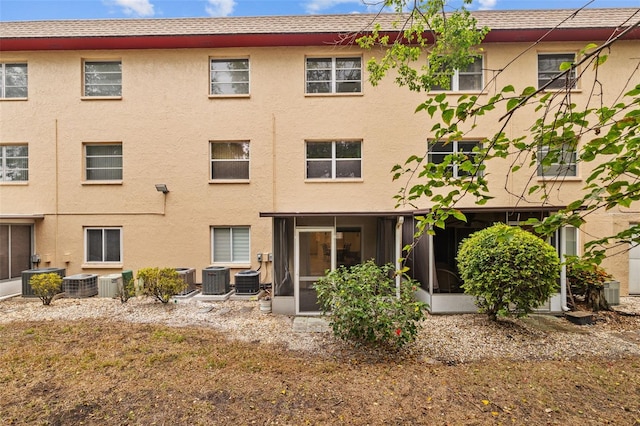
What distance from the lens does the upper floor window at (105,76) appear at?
35.3 feet

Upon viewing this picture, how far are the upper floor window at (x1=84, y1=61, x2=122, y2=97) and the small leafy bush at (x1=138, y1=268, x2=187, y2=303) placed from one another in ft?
21.8

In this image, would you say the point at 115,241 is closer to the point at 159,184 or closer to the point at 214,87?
the point at 159,184

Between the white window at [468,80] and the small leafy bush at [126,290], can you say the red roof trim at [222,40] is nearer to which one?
the white window at [468,80]

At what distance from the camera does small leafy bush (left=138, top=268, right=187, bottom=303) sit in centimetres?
845

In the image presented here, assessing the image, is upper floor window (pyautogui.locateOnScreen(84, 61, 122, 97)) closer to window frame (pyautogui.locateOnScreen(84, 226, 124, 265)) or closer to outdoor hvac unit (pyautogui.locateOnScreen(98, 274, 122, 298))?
window frame (pyautogui.locateOnScreen(84, 226, 124, 265))

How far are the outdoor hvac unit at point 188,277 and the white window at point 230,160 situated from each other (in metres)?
3.23

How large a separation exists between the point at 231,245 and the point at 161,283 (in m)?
2.62

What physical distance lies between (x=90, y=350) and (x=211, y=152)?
6.95 metres

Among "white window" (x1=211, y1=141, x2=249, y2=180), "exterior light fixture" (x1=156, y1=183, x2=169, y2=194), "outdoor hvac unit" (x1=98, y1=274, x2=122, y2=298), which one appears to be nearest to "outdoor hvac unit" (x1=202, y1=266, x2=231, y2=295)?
"outdoor hvac unit" (x1=98, y1=274, x2=122, y2=298)

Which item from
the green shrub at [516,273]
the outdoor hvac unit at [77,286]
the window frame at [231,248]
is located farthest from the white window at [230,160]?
the green shrub at [516,273]

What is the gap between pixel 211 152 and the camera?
35.1 feet

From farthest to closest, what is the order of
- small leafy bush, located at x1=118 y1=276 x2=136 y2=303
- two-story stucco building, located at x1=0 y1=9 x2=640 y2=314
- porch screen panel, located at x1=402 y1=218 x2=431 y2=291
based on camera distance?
two-story stucco building, located at x1=0 y1=9 x2=640 y2=314 < small leafy bush, located at x1=118 y1=276 x2=136 y2=303 < porch screen panel, located at x1=402 y1=218 x2=431 y2=291

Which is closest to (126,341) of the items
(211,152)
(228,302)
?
(228,302)

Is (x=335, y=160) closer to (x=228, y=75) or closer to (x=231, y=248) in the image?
(x=231, y=248)
